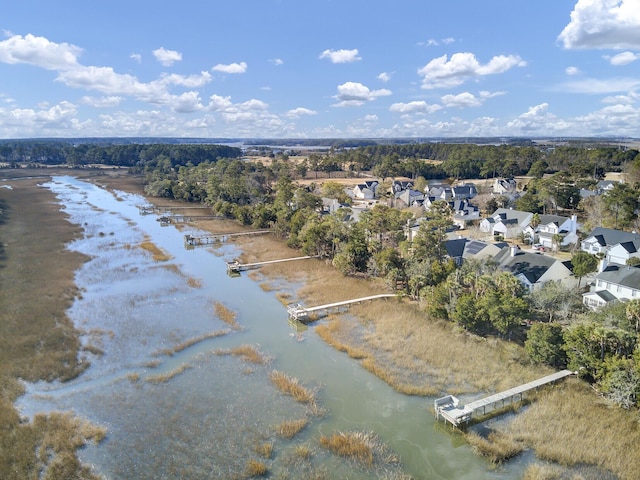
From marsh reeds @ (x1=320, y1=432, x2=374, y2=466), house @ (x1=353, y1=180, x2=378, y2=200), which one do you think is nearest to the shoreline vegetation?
marsh reeds @ (x1=320, y1=432, x2=374, y2=466)

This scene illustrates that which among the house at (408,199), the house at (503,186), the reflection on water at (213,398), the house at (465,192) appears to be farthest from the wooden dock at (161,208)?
the house at (503,186)

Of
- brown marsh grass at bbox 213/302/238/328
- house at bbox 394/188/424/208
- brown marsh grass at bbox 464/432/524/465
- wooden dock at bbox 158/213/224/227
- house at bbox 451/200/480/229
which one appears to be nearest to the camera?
brown marsh grass at bbox 464/432/524/465

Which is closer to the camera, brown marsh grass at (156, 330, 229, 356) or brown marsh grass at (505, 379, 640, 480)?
brown marsh grass at (505, 379, 640, 480)

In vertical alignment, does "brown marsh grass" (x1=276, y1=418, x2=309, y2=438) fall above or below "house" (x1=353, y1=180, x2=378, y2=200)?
below

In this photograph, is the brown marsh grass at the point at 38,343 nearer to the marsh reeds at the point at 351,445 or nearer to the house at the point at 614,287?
the marsh reeds at the point at 351,445

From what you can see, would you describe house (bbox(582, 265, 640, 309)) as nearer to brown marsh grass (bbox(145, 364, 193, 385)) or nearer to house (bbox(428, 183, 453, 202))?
brown marsh grass (bbox(145, 364, 193, 385))

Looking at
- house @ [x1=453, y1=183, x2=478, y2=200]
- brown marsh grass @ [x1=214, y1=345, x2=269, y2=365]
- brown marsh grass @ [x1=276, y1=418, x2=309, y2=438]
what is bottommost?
brown marsh grass @ [x1=276, y1=418, x2=309, y2=438]

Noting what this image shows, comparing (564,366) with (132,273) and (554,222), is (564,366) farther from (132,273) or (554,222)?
(132,273)

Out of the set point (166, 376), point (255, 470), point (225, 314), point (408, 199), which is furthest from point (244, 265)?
point (408, 199)
